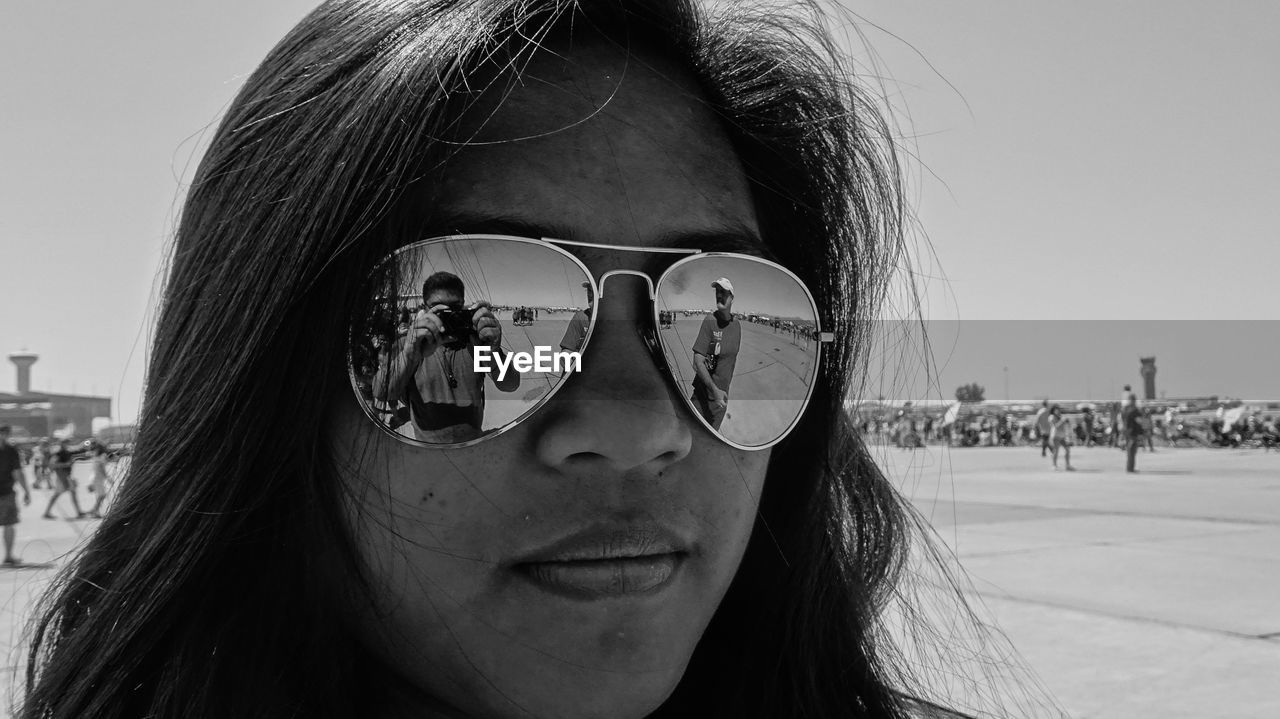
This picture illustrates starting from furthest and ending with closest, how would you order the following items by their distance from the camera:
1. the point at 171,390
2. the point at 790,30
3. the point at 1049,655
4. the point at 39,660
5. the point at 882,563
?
the point at 1049,655
the point at 882,563
the point at 790,30
the point at 39,660
the point at 171,390

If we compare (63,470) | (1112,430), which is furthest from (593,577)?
(1112,430)

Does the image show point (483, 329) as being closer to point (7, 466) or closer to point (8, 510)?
point (8, 510)

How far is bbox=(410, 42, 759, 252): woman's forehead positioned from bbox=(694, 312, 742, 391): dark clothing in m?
0.11

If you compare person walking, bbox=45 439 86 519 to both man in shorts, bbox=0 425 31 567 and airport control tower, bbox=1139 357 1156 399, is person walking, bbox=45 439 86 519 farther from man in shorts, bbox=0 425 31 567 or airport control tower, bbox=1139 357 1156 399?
airport control tower, bbox=1139 357 1156 399

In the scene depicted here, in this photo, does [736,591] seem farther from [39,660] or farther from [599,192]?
[39,660]

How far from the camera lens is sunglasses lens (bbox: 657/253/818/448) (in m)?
1.09

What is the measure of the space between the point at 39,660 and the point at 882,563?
1320 mm

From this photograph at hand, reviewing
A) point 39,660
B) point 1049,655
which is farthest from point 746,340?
point 1049,655

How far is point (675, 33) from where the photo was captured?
127 cm

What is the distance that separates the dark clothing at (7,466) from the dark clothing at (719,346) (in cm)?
984

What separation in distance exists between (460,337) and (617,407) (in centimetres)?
18

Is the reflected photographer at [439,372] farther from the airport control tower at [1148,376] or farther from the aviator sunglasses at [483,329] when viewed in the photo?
the airport control tower at [1148,376]

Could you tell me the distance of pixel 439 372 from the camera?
3.21 feet

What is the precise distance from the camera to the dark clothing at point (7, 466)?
29.3 ft
